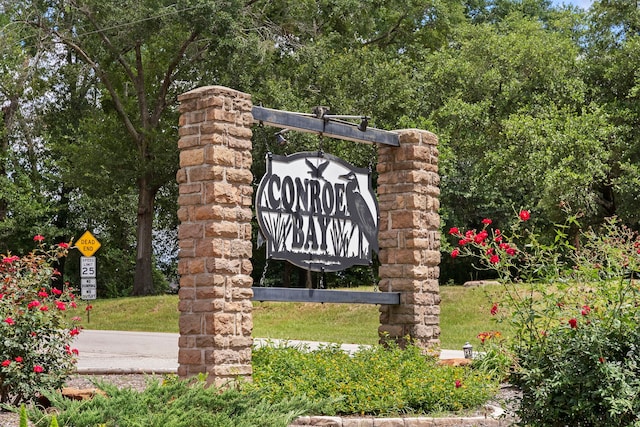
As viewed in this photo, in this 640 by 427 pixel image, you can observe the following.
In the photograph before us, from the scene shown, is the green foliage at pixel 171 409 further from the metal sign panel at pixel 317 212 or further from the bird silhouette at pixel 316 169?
the bird silhouette at pixel 316 169

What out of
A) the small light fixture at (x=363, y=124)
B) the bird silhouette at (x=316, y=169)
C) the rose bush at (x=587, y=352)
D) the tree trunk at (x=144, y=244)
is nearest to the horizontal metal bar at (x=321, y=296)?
the bird silhouette at (x=316, y=169)

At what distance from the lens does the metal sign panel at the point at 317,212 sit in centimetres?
969

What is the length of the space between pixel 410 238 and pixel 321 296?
1.61m

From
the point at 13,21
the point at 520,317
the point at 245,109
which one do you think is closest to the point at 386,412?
the point at 520,317

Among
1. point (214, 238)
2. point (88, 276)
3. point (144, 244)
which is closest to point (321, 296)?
point (214, 238)

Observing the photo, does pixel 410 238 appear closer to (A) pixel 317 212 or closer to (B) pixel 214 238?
(A) pixel 317 212

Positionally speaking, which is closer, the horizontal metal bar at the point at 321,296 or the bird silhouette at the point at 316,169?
the horizontal metal bar at the point at 321,296

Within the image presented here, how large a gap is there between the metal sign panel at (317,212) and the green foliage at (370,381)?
111cm

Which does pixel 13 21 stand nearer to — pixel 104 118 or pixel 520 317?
pixel 104 118

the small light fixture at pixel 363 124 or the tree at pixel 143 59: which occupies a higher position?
the tree at pixel 143 59

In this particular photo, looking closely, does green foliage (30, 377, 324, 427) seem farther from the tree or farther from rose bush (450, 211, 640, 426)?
the tree

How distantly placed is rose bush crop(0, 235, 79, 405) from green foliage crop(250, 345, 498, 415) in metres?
2.01

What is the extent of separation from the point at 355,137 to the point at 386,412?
12.1 feet

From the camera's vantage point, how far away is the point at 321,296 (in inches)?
395
